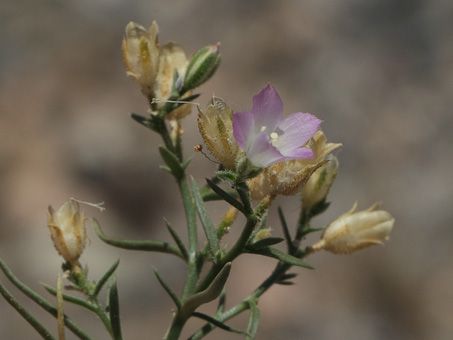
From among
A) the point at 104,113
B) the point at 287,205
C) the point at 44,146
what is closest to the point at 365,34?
the point at 287,205

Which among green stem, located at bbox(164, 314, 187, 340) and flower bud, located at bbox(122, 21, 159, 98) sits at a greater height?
flower bud, located at bbox(122, 21, 159, 98)

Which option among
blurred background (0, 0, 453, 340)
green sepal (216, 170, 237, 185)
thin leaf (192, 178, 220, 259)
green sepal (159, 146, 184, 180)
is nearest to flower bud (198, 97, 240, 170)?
green sepal (216, 170, 237, 185)

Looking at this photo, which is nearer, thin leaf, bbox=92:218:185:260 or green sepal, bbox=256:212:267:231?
green sepal, bbox=256:212:267:231

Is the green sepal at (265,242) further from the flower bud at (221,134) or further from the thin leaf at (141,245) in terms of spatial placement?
the thin leaf at (141,245)

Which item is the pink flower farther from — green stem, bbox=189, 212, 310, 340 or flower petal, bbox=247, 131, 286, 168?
green stem, bbox=189, 212, 310, 340

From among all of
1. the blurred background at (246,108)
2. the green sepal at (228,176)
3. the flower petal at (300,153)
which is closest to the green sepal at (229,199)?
the green sepal at (228,176)

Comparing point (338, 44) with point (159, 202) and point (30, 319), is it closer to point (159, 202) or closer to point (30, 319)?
point (159, 202)
